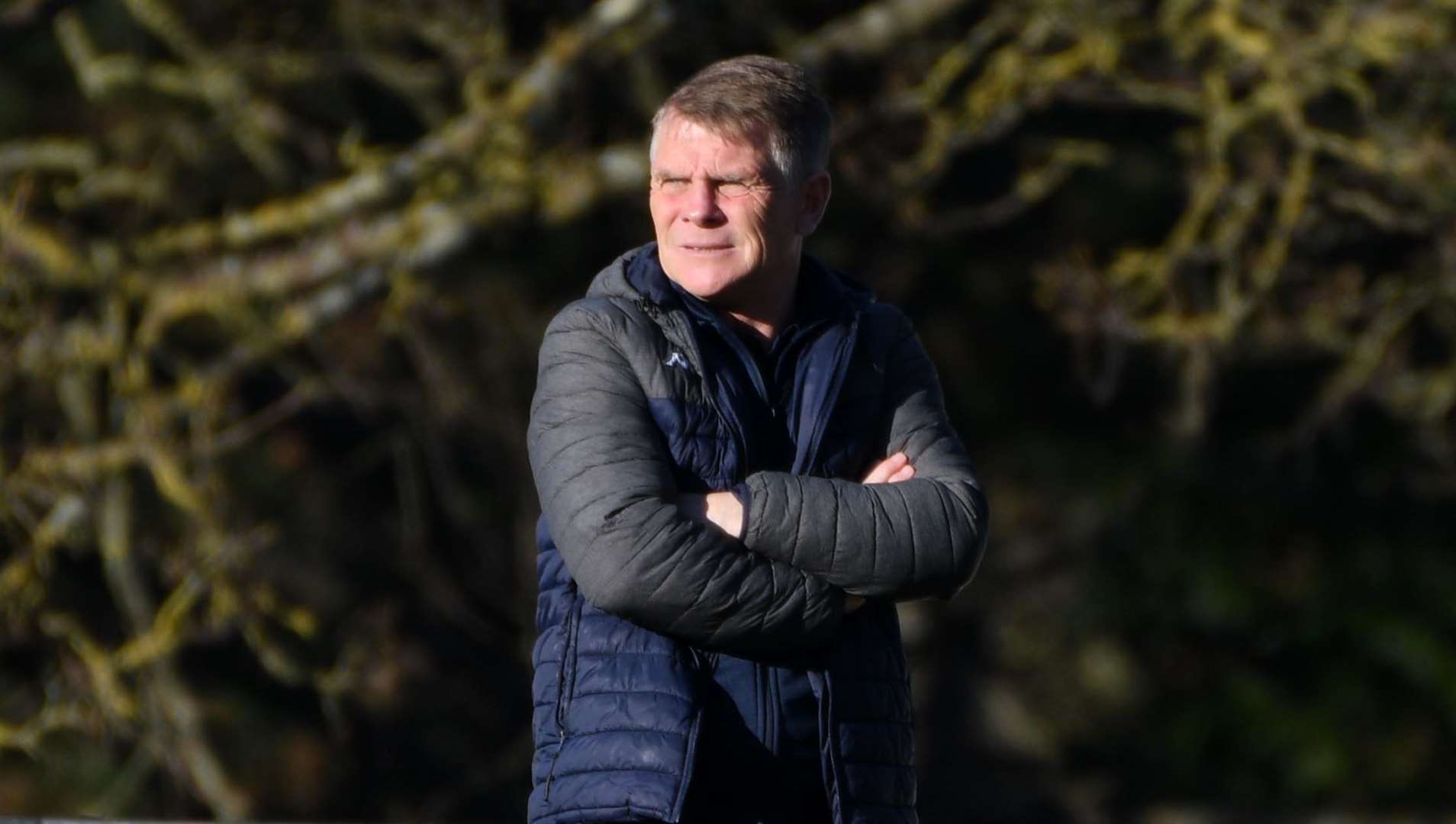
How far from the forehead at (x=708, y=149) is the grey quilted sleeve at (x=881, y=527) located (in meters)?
0.31

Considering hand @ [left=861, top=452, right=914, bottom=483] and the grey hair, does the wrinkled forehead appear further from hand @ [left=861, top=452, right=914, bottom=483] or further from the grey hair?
hand @ [left=861, top=452, right=914, bottom=483]

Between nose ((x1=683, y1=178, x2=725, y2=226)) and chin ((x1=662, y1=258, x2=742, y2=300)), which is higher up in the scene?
nose ((x1=683, y1=178, x2=725, y2=226))

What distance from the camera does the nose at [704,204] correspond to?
7.00 feet

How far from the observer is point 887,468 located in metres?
2.25

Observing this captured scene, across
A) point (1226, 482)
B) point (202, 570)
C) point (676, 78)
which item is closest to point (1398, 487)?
point (1226, 482)

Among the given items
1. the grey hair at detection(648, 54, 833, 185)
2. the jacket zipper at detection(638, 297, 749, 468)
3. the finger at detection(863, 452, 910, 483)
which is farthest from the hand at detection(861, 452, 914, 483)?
the grey hair at detection(648, 54, 833, 185)

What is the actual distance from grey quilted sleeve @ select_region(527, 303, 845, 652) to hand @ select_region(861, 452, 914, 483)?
0.57 feet

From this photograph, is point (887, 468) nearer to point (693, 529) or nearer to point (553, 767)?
point (693, 529)

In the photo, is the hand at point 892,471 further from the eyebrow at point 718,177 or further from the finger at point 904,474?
the eyebrow at point 718,177

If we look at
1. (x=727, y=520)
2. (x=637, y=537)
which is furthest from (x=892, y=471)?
(x=637, y=537)

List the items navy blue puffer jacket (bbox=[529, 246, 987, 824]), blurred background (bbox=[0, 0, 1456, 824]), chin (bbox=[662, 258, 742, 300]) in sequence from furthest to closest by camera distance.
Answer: blurred background (bbox=[0, 0, 1456, 824]), chin (bbox=[662, 258, 742, 300]), navy blue puffer jacket (bbox=[529, 246, 987, 824])

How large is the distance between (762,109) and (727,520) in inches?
16.3

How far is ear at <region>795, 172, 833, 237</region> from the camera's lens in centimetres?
221

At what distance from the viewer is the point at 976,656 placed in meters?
9.77
